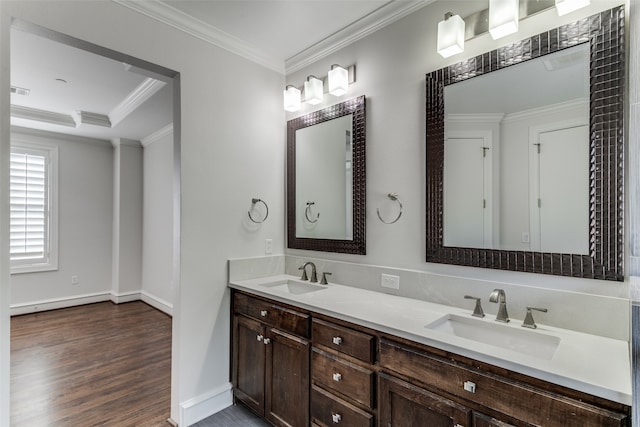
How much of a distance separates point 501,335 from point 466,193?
2.41 feet

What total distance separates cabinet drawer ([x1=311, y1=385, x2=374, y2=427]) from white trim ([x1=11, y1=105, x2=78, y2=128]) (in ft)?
15.9

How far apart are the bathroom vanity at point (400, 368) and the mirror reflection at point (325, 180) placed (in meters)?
0.50

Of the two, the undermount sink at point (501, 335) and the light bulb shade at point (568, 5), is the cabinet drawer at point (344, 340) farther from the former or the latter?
the light bulb shade at point (568, 5)

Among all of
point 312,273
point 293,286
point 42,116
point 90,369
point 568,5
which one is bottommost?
point 90,369

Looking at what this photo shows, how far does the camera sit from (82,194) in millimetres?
4969

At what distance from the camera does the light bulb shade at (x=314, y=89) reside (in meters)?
2.44

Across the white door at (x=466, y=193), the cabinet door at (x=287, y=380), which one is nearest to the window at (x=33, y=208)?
the cabinet door at (x=287, y=380)

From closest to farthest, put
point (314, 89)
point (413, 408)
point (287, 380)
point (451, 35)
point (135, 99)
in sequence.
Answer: point (413, 408) → point (451, 35) → point (287, 380) → point (314, 89) → point (135, 99)

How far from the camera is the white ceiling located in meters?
2.03

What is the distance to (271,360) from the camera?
6.64 ft

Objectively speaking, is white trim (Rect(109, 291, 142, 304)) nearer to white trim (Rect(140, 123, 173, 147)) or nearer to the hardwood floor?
the hardwood floor

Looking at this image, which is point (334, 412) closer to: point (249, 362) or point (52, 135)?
point (249, 362)

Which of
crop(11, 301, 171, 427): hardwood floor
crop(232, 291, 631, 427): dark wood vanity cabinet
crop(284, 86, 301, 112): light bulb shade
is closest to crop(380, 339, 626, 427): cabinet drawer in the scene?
crop(232, 291, 631, 427): dark wood vanity cabinet

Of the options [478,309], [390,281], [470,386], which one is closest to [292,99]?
[390,281]
